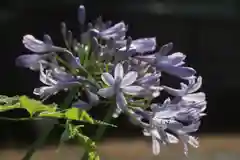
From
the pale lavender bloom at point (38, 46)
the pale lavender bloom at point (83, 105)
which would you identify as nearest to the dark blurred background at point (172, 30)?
the pale lavender bloom at point (38, 46)

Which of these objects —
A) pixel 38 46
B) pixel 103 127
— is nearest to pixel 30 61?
pixel 38 46

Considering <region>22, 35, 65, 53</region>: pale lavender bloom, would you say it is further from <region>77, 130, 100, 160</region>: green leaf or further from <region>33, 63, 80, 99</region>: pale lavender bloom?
<region>77, 130, 100, 160</region>: green leaf

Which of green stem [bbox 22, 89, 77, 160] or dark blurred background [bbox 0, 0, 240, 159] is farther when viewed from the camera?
dark blurred background [bbox 0, 0, 240, 159]

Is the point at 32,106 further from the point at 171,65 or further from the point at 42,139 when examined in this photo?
the point at 171,65

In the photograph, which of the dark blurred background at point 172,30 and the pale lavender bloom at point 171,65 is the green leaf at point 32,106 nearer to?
the pale lavender bloom at point 171,65

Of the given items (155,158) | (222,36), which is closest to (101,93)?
(155,158)

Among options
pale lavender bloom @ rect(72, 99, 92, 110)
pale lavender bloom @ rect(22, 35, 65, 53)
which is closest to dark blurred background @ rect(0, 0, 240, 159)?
pale lavender bloom @ rect(22, 35, 65, 53)
